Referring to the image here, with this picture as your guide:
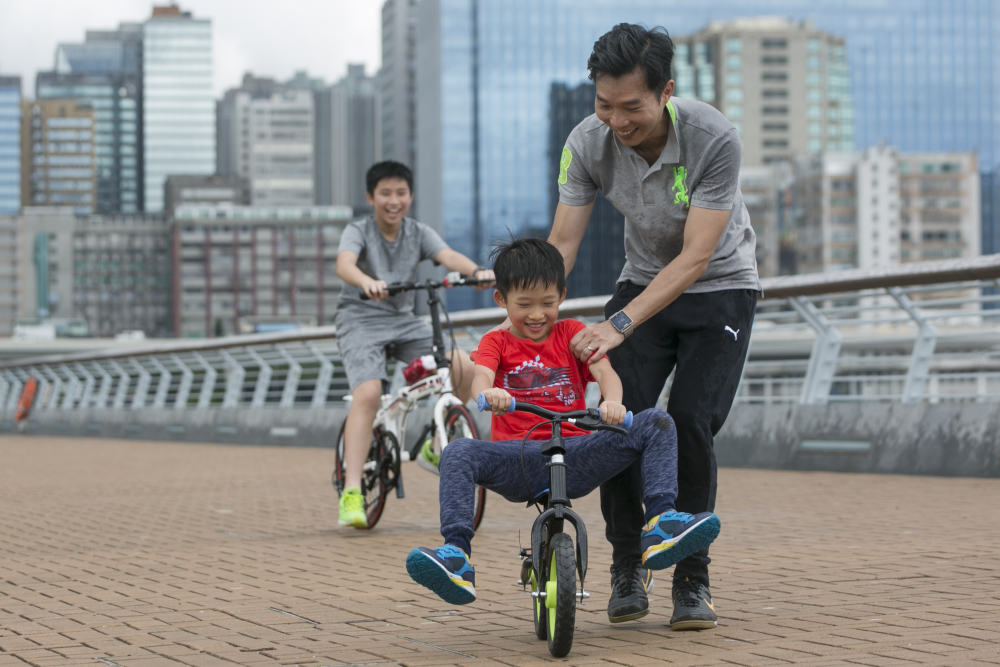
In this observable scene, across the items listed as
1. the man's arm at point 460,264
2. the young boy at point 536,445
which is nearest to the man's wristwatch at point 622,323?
the young boy at point 536,445

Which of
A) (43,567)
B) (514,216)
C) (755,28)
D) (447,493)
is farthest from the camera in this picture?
(755,28)

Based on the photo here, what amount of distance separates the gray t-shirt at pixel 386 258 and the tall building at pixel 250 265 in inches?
5863

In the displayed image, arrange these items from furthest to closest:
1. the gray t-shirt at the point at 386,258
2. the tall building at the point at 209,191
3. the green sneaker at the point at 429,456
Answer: the tall building at the point at 209,191 < the gray t-shirt at the point at 386,258 < the green sneaker at the point at 429,456

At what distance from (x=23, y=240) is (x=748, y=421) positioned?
172127mm

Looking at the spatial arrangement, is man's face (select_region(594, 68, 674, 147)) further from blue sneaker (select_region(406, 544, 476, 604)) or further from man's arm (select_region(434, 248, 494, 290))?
man's arm (select_region(434, 248, 494, 290))

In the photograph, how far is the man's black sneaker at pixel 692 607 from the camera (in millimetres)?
3537

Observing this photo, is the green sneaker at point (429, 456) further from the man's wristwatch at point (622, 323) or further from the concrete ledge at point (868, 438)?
the concrete ledge at point (868, 438)

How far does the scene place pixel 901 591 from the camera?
405cm

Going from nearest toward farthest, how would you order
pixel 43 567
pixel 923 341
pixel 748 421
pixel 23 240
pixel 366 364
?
1. pixel 43 567
2. pixel 366 364
3. pixel 923 341
4. pixel 748 421
5. pixel 23 240

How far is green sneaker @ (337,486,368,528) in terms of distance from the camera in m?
6.27

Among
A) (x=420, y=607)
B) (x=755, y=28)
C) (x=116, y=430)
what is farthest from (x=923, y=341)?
(x=755, y=28)

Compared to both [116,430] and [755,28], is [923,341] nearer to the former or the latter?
[116,430]

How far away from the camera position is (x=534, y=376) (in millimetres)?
3514

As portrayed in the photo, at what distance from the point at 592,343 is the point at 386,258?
3253 mm
